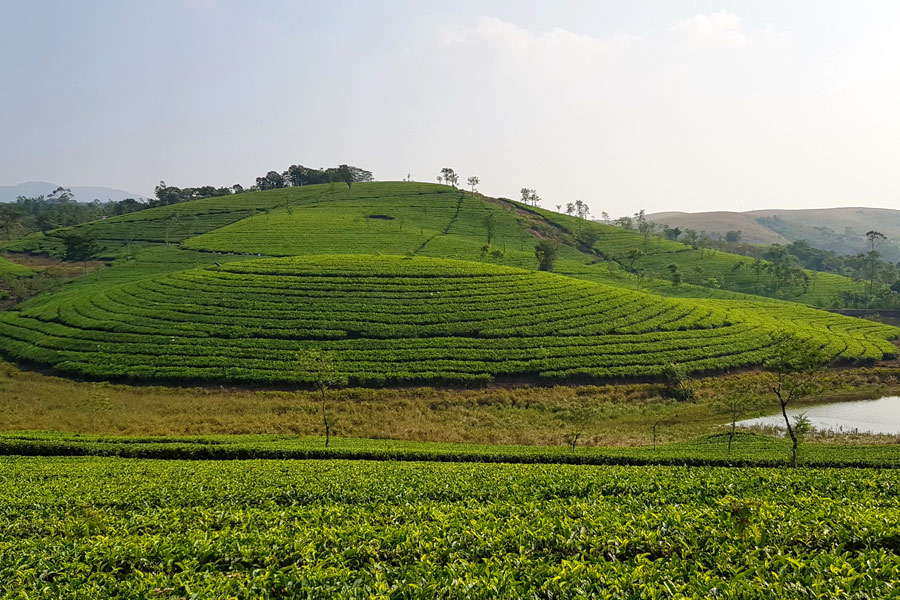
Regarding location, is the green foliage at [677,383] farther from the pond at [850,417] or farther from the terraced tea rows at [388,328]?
the pond at [850,417]

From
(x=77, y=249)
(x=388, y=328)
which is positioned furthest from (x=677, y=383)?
(x=77, y=249)

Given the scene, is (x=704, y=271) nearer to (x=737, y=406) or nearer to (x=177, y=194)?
(x=737, y=406)

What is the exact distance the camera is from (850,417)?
156 feet

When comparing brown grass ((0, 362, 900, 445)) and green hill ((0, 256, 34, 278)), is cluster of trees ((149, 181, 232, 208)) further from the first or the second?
brown grass ((0, 362, 900, 445))

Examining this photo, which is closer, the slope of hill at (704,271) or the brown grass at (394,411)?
the brown grass at (394,411)

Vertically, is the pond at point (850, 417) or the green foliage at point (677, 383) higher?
the green foliage at point (677, 383)

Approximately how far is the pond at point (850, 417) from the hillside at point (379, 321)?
896 cm

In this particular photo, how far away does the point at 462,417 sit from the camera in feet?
143

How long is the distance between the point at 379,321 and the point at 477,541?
2064 inches

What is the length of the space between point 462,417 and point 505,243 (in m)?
94.8

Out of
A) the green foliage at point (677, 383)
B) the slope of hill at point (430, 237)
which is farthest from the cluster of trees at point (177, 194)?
the green foliage at point (677, 383)

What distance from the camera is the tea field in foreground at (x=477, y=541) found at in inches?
302

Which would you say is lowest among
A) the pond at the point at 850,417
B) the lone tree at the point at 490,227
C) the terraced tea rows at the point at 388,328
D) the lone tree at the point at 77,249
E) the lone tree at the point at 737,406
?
the pond at the point at 850,417

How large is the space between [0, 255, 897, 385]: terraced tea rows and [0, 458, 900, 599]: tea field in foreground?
116 feet
